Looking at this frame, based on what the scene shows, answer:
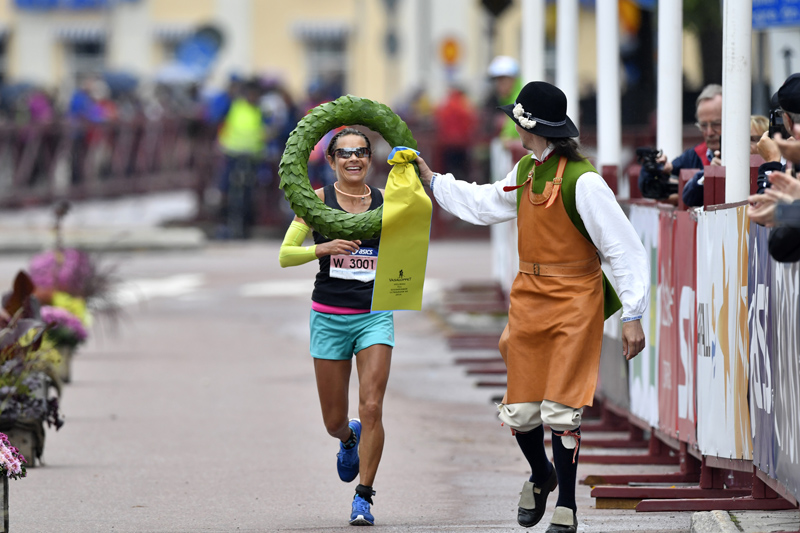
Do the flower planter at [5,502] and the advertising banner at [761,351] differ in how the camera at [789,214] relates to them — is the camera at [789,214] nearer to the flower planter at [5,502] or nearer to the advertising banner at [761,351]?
the advertising banner at [761,351]

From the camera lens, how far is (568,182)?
22.3ft

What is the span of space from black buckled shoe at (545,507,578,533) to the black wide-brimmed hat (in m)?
1.60

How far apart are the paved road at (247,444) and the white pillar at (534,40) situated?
2.78 meters

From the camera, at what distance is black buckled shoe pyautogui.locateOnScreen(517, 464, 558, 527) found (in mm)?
6992

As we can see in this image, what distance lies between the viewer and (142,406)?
11.6 metres

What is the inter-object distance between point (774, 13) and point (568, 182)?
491 cm

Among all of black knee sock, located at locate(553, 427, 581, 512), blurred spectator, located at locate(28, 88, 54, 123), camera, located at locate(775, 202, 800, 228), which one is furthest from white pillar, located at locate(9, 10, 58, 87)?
camera, located at locate(775, 202, 800, 228)

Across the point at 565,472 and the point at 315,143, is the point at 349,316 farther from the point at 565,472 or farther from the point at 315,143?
the point at 565,472

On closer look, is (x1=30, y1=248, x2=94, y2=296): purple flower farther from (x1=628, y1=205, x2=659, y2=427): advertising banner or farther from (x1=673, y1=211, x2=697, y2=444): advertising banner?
(x1=673, y1=211, x2=697, y2=444): advertising banner

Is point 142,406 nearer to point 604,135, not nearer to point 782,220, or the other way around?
point 604,135

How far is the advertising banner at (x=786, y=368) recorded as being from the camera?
20.4 ft

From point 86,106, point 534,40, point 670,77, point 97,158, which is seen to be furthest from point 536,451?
point 86,106

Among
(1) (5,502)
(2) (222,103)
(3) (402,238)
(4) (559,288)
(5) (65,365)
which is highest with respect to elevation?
(2) (222,103)

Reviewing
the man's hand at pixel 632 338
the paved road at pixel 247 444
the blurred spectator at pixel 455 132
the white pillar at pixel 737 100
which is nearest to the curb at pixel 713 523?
the paved road at pixel 247 444
